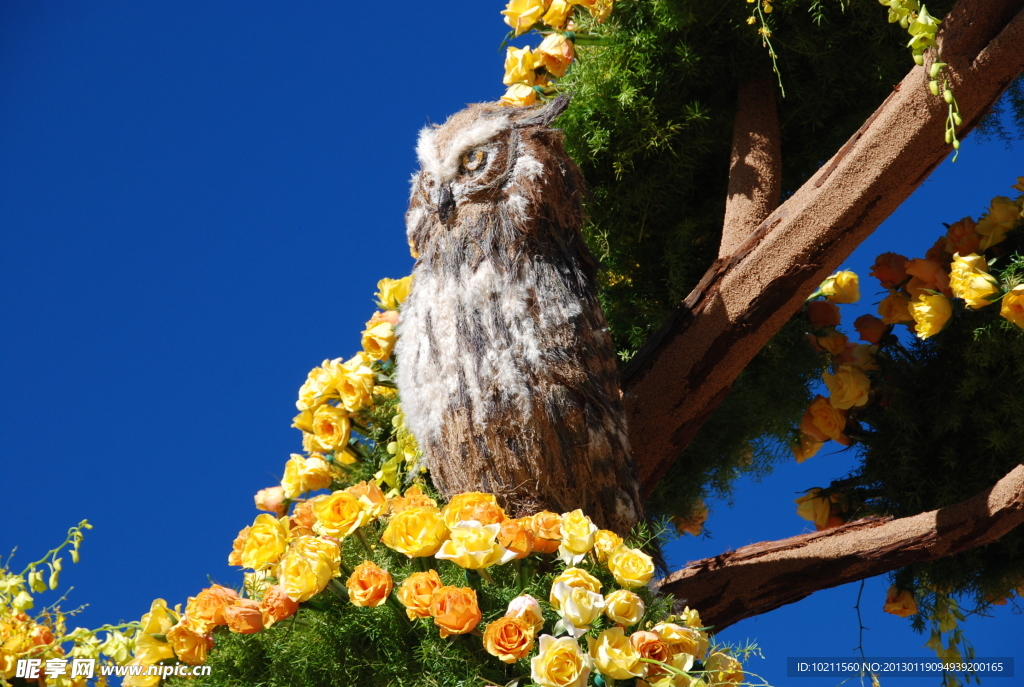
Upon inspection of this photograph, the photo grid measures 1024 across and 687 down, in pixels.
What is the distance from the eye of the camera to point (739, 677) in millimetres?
957

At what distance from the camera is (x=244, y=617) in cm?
98

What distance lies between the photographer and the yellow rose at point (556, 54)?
1.47 metres

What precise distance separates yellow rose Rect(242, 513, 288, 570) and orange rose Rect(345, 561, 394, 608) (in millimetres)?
146

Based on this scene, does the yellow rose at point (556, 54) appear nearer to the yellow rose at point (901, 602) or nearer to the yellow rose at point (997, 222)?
the yellow rose at point (997, 222)

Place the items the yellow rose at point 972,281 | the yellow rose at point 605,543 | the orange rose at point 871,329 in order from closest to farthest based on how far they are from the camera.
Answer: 1. the yellow rose at point 605,543
2. the yellow rose at point 972,281
3. the orange rose at point 871,329

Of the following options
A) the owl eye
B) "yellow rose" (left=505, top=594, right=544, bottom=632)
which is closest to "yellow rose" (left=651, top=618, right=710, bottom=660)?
"yellow rose" (left=505, top=594, right=544, bottom=632)

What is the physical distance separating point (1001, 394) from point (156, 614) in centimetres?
112

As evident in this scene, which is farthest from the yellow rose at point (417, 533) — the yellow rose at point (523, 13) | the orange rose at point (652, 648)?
the yellow rose at point (523, 13)

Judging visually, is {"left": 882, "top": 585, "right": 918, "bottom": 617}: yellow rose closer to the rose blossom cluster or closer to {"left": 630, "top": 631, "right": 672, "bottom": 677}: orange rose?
{"left": 630, "top": 631, "right": 672, "bottom": 677}: orange rose

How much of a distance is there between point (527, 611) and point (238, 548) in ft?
1.46

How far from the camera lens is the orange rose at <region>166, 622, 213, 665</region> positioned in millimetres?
1027

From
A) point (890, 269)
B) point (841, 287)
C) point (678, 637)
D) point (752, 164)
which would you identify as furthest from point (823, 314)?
point (678, 637)

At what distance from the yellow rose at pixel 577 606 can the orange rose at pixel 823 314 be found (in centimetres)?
81

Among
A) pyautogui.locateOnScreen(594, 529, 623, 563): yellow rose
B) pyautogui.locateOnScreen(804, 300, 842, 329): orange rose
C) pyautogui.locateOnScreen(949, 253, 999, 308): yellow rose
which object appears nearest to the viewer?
pyautogui.locateOnScreen(594, 529, 623, 563): yellow rose
